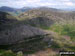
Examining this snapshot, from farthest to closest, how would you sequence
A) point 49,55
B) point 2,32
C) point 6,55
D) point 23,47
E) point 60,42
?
1. point 2,32
2. point 60,42
3. point 23,47
4. point 49,55
5. point 6,55

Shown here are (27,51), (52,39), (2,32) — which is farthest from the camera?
(2,32)

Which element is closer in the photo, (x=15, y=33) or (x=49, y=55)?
(x=49, y=55)

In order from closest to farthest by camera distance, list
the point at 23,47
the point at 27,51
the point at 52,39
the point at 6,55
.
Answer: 1. the point at 6,55
2. the point at 27,51
3. the point at 23,47
4. the point at 52,39

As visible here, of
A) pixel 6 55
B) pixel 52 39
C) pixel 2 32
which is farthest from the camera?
pixel 2 32

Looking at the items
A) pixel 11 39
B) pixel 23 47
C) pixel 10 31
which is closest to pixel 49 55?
pixel 23 47

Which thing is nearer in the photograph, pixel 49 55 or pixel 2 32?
pixel 49 55

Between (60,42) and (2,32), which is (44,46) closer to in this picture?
(60,42)

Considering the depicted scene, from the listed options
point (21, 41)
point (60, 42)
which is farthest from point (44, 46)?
point (21, 41)

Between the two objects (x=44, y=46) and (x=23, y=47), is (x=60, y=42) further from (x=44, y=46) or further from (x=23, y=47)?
(x=23, y=47)
